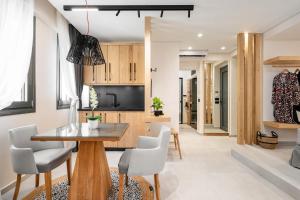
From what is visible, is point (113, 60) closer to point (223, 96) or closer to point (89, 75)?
point (89, 75)

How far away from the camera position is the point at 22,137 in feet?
8.11

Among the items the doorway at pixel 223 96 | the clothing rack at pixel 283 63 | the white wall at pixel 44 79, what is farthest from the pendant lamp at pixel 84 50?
the doorway at pixel 223 96

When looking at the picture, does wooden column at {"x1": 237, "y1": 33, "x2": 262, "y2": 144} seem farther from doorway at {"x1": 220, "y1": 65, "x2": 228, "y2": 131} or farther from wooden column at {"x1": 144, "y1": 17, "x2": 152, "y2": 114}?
doorway at {"x1": 220, "y1": 65, "x2": 228, "y2": 131}

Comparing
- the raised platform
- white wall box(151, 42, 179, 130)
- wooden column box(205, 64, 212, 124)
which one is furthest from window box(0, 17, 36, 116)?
wooden column box(205, 64, 212, 124)

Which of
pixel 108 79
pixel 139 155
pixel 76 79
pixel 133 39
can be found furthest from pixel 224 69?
pixel 139 155

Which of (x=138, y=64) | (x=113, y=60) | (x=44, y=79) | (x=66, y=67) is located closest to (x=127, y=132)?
(x=138, y=64)

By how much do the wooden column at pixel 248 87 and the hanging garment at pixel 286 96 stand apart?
37 cm

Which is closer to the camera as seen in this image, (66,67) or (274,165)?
(274,165)

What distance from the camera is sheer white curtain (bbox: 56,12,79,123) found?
155 inches

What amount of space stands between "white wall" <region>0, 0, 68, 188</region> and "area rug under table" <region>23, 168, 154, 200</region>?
1.78ft

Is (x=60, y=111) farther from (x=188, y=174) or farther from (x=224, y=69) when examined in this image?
(x=224, y=69)

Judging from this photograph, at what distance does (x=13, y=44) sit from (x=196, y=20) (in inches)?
119

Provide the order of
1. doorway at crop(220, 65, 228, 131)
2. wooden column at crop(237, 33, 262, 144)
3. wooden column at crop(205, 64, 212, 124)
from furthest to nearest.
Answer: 1. wooden column at crop(205, 64, 212, 124)
2. doorway at crop(220, 65, 228, 131)
3. wooden column at crop(237, 33, 262, 144)

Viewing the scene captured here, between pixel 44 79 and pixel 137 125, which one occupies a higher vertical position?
pixel 44 79
